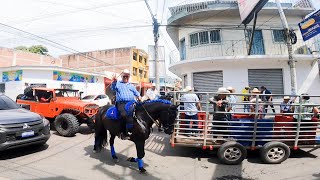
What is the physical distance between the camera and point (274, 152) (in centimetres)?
675

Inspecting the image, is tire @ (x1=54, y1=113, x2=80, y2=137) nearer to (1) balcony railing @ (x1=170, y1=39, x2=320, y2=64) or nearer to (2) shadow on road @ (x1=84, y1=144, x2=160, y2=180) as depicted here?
(2) shadow on road @ (x1=84, y1=144, x2=160, y2=180)

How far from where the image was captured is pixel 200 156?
735cm

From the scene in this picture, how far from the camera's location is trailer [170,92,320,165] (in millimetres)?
6664

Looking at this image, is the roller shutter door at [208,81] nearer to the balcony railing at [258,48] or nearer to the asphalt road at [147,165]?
the balcony railing at [258,48]

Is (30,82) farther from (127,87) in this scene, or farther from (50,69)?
(127,87)

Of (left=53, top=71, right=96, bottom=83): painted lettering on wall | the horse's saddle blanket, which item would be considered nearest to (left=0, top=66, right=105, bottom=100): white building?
(left=53, top=71, right=96, bottom=83): painted lettering on wall

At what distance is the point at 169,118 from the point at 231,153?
2014 mm

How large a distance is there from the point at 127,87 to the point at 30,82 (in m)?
18.5

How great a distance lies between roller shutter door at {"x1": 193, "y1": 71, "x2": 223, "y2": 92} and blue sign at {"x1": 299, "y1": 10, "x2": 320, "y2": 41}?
5.23 metres

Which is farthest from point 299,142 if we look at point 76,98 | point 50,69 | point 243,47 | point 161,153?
point 50,69

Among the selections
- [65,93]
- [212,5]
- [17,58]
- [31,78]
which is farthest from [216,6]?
[17,58]

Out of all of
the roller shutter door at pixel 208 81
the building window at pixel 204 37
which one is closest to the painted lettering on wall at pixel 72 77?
the roller shutter door at pixel 208 81

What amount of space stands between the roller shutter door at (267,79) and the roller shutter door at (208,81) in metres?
1.76

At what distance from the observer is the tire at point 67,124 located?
31.0 ft
